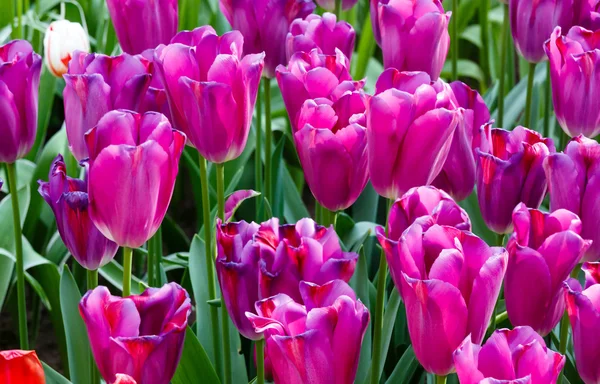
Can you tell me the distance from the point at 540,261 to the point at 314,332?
0.25m

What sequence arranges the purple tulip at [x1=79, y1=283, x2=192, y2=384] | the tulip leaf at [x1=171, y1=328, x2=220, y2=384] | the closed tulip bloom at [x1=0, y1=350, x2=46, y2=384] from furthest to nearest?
1. the tulip leaf at [x1=171, y1=328, x2=220, y2=384]
2. the purple tulip at [x1=79, y1=283, x2=192, y2=384]
3. the closed tulip bloom at [x1=0, y1=350, x2=46, y2=384]

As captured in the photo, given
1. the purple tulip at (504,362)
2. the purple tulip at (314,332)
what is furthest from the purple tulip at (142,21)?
the purple tulip at (504,362)

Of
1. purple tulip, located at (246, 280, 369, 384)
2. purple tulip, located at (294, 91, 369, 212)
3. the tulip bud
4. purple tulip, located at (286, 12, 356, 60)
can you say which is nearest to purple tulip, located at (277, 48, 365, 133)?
purple tulip, located at (294, 91, 369, 212)

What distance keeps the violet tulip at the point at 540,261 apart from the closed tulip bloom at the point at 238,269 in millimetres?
240

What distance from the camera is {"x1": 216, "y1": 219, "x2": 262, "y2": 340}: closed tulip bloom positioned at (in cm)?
88

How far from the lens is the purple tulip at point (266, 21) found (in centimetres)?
137

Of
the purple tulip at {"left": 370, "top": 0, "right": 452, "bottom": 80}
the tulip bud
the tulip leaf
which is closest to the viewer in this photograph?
the tulip leaf

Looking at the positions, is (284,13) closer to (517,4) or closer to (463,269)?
(517,4)

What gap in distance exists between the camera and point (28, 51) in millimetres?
1192

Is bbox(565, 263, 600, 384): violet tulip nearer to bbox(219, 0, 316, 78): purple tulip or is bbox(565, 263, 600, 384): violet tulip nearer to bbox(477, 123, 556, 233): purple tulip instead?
bbox(477, 123, 556, 233): purple tulip

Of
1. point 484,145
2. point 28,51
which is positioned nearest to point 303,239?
point 484,145

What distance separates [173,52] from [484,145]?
374 mm

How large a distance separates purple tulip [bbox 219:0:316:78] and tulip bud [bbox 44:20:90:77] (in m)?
0.49

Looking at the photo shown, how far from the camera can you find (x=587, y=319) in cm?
81
